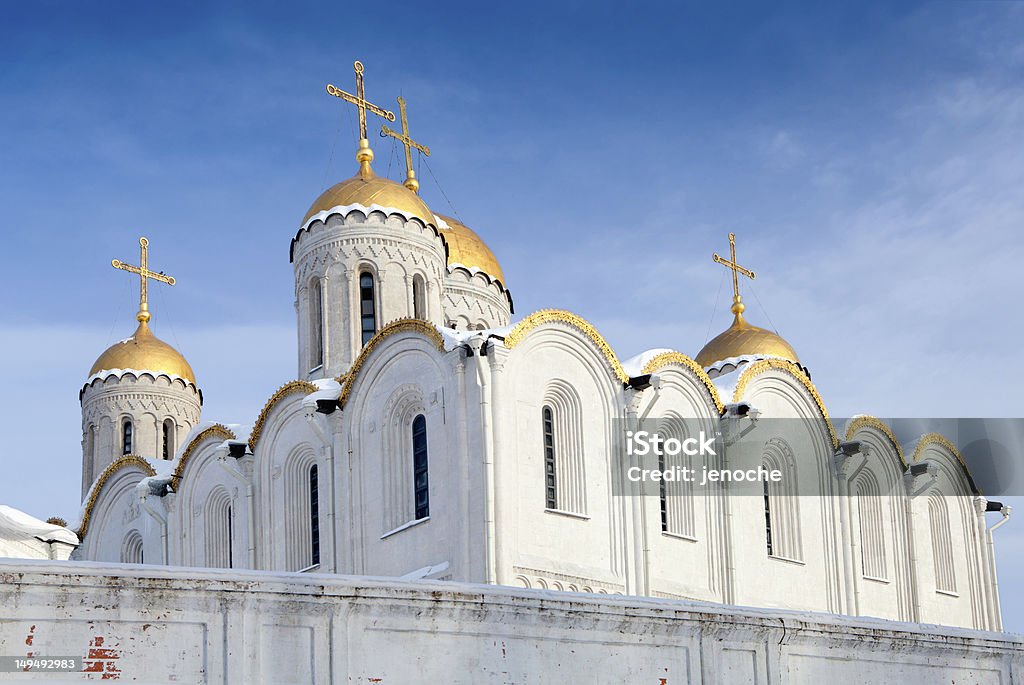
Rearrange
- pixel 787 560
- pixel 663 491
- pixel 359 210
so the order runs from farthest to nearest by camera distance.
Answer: pixel 359 210
pixel 787 560
pixel 663 491

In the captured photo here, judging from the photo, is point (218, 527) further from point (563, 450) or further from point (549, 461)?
point (563, 450)

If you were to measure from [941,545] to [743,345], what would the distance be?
5806mm

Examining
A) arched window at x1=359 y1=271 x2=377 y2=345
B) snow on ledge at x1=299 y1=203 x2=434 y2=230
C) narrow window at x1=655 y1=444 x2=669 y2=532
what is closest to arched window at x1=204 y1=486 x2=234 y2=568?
arched window at x1=359 y1=271 x2=377 y2=345

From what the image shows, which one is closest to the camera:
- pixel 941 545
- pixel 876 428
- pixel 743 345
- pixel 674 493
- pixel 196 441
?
pixel 674 493

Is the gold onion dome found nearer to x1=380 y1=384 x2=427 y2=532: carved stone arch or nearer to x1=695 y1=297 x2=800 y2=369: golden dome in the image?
x1=380 y1=384 x2=427 y2=532: carved stone arch

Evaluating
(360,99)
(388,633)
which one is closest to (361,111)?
(360,99)

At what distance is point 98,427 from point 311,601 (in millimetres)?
23944

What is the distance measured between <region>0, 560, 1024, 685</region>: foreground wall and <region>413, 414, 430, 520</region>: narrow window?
10.1 metres

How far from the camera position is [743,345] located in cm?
3180

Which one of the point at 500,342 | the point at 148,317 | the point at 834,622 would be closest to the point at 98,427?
the point at 148,317

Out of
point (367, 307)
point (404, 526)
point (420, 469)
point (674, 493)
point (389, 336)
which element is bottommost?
point (404, 526)

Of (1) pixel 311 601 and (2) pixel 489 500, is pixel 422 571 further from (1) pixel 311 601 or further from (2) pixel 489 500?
(1) pixel 311 601

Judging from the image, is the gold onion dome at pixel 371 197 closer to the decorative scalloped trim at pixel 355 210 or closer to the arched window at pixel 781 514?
the decorative scalloped trim at pixel 355 210

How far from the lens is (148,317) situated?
3447cm
